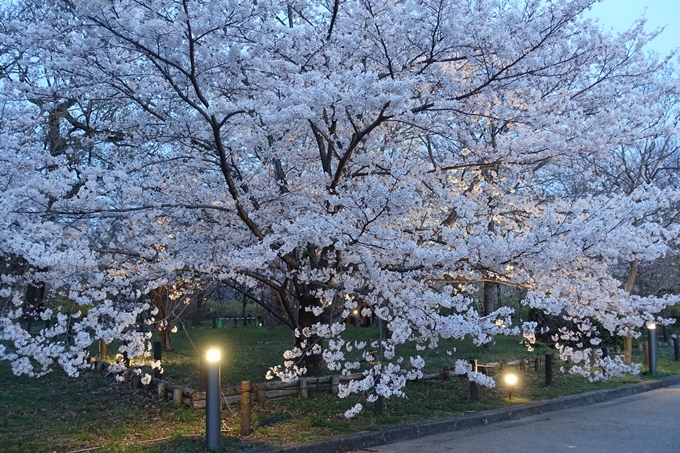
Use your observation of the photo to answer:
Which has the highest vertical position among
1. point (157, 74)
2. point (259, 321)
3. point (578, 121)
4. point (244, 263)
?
point (157, 74)

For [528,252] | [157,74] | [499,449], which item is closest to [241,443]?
[499,449]

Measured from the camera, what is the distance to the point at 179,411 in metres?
7.98

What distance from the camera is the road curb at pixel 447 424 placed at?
672cm

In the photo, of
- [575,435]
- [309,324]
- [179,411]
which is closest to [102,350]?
[179,411]

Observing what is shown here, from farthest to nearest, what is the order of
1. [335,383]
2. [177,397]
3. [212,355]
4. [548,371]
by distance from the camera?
[548,371], [335,383], [177,397], [212,355]

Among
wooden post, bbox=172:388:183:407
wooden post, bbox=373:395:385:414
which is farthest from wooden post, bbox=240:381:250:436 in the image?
wooden post, bbox=373:395:385:414

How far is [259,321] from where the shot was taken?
117 ft

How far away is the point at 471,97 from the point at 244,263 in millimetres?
3862

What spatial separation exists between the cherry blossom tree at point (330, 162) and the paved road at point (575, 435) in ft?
3.15

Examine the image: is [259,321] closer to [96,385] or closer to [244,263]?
[96,385]

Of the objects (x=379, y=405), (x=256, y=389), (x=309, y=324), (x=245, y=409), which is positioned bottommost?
(x=379, y=405)

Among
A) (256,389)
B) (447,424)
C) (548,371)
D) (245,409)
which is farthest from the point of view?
(548,371)

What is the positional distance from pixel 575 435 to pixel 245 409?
4.65m

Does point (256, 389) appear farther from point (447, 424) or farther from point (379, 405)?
point (447, 424)
